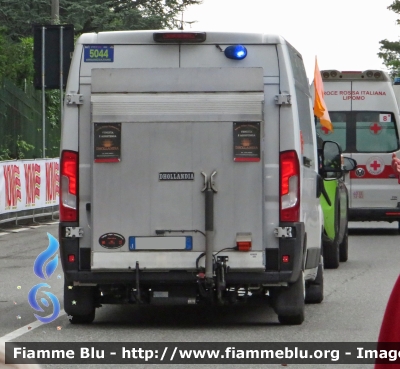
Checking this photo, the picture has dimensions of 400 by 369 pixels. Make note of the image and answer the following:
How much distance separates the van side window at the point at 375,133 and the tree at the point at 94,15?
1115 inches

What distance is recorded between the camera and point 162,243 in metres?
8.59

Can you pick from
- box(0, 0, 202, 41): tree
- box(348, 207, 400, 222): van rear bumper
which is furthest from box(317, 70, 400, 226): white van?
box(0, 0, 202, 41): tree

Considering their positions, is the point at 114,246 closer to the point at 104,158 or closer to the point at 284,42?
the point at 104,158

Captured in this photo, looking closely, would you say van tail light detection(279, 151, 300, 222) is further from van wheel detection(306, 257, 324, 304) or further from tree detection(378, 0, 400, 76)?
tree detection(378, 0, 400, 76)

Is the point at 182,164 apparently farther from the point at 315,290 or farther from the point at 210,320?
the point at 315,290

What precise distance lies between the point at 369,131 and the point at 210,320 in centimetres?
1284

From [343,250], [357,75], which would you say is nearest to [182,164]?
[343,250]

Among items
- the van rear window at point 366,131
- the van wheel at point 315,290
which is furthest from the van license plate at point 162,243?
the van rear window at point 366,131

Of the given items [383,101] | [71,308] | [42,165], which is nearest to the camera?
[71,308]

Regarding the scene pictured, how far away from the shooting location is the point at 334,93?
70.9ft

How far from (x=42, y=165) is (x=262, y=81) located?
55.6ft

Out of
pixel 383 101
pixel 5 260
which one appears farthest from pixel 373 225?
pixel 5 260

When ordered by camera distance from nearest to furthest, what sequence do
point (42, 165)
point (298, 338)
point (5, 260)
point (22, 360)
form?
point (22, 360)
point (298, 338)
point (5, 260)
point (42, 165)

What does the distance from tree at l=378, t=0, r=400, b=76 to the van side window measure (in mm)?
78465
